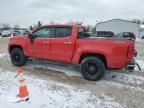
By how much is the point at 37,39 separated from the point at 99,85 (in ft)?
10.3

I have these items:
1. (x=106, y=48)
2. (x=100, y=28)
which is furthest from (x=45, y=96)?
(x=100, y=28)

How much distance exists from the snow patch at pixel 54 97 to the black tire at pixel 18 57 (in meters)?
2.37

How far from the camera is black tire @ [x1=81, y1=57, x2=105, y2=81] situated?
7.41 metres

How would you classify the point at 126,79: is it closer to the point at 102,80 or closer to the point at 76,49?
the point at 102,80

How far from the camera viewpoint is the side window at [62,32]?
8.13 metres

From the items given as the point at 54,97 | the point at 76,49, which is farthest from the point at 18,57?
the point at 54,97

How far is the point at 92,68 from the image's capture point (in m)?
7.60

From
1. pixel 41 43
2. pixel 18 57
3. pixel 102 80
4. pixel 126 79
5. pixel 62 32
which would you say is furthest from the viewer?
pixel 18 57

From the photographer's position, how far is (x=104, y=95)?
6.12m

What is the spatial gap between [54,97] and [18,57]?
166 inches

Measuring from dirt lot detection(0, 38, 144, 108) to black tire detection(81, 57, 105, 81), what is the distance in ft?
0.68

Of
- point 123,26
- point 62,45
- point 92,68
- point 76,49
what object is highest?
point 123,26

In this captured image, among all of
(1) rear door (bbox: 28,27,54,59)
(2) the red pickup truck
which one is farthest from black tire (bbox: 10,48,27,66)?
(1) rear door (bbox: 28,27,54,59)

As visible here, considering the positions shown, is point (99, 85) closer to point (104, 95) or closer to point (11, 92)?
point (104, 95)
